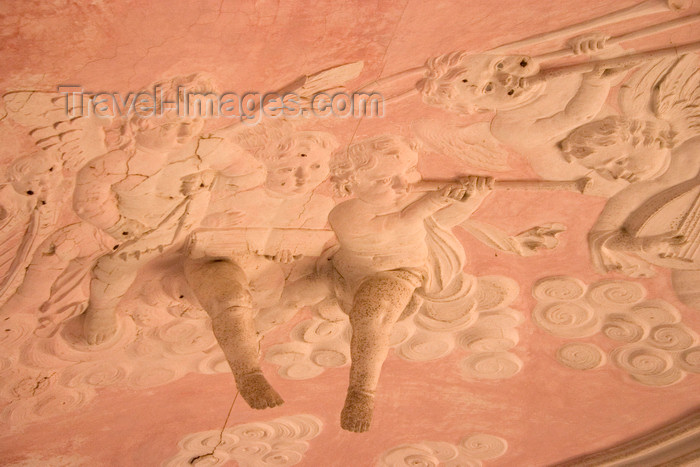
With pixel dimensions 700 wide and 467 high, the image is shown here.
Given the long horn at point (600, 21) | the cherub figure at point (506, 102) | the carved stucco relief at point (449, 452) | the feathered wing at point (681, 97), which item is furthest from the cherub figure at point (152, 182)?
the carved stucco relief at point (449, 452)

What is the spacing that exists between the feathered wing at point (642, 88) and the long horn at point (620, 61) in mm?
44

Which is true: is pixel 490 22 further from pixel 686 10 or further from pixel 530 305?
pixel 530 305

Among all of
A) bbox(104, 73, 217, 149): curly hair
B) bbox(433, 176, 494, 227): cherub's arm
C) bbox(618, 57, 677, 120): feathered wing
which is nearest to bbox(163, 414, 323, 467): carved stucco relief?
bbox(433, 176, 494, 227): cherub's arm

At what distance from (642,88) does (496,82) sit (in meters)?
0.68

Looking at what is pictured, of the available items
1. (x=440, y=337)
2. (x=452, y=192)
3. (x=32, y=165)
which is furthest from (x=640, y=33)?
(x=32, y=165)

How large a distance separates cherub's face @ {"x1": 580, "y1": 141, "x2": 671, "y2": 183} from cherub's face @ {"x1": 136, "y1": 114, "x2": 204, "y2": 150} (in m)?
1.91

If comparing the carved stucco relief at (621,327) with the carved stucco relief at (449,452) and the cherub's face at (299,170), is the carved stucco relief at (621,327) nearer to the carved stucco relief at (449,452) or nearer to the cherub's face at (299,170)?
the carved stucco relief at (449,452)

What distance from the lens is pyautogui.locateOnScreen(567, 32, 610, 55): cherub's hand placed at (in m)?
3.76

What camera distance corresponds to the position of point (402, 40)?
379 cm

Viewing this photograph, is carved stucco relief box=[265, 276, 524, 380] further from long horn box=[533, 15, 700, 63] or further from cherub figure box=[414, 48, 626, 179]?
long horn box=[533, 15, 700, 63]

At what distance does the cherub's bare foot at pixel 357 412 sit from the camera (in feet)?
13.9

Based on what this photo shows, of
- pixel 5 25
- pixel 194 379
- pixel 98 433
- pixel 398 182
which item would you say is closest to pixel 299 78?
pixel 398 182

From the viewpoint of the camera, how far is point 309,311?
17.6ft

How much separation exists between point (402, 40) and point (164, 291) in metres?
2.02
